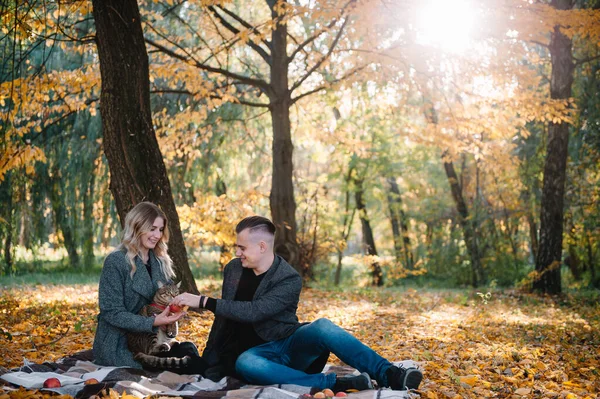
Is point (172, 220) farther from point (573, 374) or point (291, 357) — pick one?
point (573, 374)

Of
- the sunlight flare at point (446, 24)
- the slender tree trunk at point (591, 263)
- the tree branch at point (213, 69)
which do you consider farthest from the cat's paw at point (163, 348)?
the slender tree trunk at point (591, 263)

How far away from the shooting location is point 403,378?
353cm

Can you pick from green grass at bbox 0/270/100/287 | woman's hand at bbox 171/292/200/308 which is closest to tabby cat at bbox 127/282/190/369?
woman's hand at bbox 171/292/200/308

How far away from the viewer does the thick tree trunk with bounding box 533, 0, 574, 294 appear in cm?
1048

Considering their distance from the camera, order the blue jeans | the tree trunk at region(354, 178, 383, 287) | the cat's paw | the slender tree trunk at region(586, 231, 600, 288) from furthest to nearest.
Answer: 1. the tree trunk at region(354, 178, 383, 287)
2. the slender tree trunk at region(586, 231, 600, 288)
3. the cat's paw
4. the blue jeans

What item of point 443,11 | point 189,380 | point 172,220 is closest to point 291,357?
point 189,380

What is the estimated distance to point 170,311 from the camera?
388 centimetres

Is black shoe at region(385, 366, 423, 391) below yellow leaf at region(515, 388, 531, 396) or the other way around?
the other way around

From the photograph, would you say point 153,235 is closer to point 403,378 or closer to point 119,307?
point 119,307

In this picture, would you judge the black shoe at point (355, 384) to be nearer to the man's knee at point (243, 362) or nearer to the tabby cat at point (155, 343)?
the man's knee at point (243, 362)

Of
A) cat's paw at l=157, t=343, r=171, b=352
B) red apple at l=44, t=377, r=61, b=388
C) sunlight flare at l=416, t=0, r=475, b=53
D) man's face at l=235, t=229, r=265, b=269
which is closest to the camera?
red apple at l=44, t=377, r=61, b=388

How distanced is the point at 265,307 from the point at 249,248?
42 centimetres

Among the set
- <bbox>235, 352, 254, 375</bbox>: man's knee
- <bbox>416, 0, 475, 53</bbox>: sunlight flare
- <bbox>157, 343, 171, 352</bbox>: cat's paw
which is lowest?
<bbox>235, 352, 254, 375</bbox>: man's knee

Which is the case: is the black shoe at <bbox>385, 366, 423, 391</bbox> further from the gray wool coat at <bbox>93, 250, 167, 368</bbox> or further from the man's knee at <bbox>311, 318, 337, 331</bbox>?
the gray wool coat at <bbox>93, 250, 167, 368</bbox>
